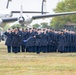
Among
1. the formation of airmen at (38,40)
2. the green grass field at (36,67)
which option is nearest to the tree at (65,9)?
the formation of airmen at (38,40)

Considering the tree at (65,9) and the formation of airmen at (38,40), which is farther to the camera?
the tree at (65,9)

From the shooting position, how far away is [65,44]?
1608 inches

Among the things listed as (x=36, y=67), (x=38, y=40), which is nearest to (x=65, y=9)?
(x=38, y=40)

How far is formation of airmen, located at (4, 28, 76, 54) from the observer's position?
3966cm

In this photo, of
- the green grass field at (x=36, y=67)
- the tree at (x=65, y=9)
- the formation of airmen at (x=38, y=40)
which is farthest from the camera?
the tree at (x=65, y=9)

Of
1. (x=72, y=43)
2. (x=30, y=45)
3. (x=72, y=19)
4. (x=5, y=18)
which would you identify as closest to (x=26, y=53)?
(x=30, y=45)

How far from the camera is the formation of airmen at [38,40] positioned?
130 ft

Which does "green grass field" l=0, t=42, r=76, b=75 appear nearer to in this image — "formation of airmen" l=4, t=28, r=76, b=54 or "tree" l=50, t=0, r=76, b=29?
"formation of airmen" l=4, t=28, r=76, b=54

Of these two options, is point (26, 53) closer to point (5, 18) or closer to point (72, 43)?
point (72, 43)

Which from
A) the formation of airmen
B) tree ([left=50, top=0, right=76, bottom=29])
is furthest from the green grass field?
tree ([left=50, top=0, right=76, bottom=29])

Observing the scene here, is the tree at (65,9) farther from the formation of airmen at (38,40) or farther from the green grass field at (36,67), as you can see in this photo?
the green grass field at (36,67)

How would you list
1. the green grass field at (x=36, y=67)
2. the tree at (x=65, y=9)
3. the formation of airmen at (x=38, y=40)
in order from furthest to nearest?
the tree at (x=65, y=9) < the formation of airmen at (x=38, y=40) < the green grass field at (x=36, y=67)

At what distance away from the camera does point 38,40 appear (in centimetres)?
3953

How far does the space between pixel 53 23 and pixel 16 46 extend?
292 feet
